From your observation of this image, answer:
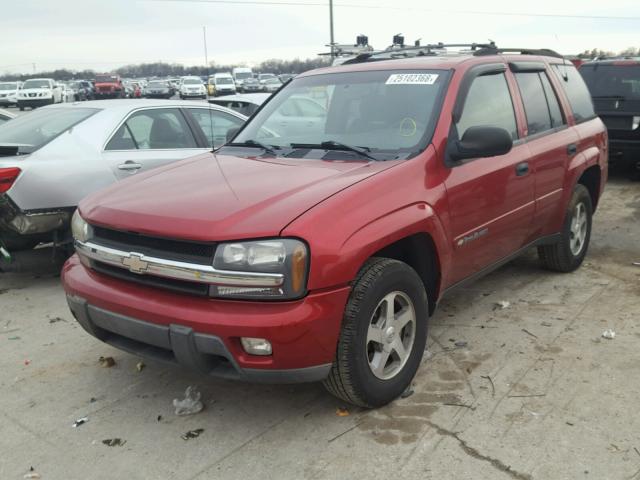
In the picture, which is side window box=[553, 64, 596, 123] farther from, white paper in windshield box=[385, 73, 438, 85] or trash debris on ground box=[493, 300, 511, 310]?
white paper in windshield box=[385, 73, 438, 85]

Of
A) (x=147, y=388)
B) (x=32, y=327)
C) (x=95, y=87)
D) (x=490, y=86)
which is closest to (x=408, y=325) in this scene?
(x=147, y=388)

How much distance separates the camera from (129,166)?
5.66 meters

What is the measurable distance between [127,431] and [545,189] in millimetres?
3398

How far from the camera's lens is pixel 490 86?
4309mm

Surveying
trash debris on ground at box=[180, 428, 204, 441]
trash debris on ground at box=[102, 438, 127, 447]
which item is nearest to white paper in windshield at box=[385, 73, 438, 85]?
trash debris on ground at box=[180, 428, 204, 441]

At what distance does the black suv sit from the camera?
9.15 meters

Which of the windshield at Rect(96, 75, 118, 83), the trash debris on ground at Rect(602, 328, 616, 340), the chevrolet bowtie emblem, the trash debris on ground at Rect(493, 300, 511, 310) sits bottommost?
the trash debris on ground at Rect(493, 300, 511, 310)

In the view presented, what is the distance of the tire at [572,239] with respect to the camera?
17.3ft

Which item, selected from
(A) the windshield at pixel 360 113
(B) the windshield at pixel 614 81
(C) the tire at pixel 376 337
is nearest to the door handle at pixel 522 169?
(A) the windshield at pixel 360 113

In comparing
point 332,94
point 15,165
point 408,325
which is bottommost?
point 408,325

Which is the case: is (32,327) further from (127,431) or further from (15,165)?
(127,431)

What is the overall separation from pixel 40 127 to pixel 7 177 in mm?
928

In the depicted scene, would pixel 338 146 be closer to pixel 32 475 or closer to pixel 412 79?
pixel 412 79

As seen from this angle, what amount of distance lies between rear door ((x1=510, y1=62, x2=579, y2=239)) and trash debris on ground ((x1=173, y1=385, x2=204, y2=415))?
110 inches
